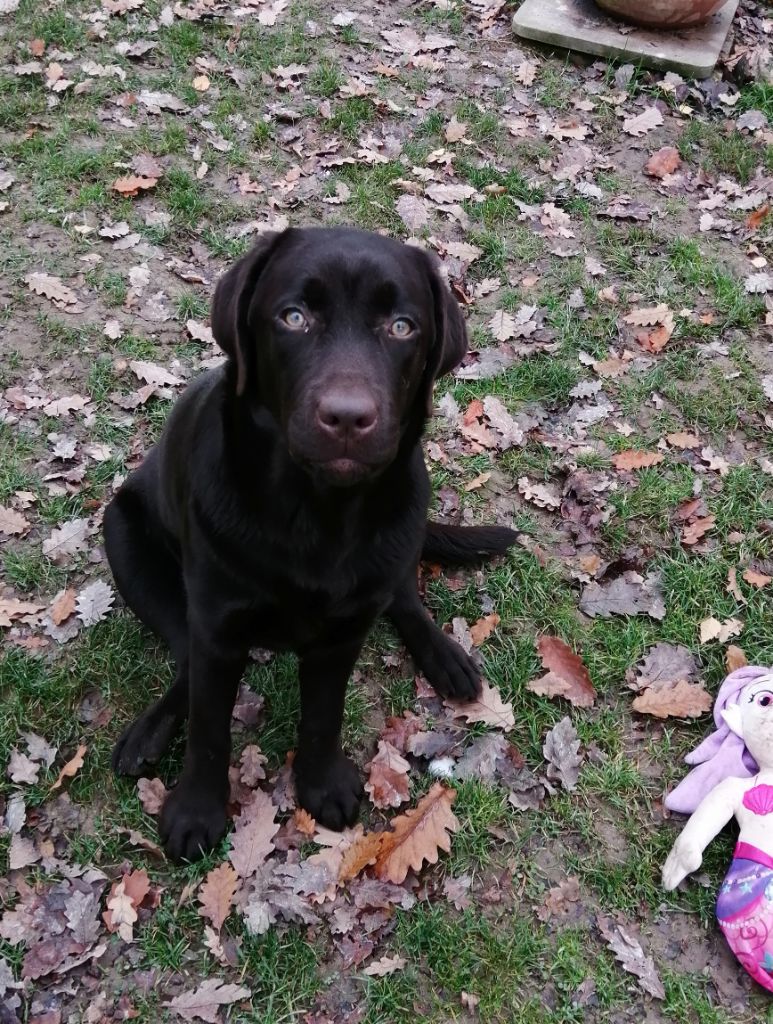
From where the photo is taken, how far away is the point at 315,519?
6.90 feet

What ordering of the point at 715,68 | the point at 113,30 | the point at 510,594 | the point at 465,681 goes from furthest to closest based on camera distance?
the point at 715,68 < the point at 113,30 < the point at 510,594 < the point at 465,681

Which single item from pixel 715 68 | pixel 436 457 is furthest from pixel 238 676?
pixel 715 68

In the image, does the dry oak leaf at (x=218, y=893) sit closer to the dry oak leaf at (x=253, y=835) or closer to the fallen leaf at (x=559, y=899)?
the dry oak leaf at (x=253, y=835)

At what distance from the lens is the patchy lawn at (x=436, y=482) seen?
2.40m

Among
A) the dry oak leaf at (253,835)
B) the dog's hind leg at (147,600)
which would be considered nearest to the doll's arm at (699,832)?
the dry oak leaf at (253,835)

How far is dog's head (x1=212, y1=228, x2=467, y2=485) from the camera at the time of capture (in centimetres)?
186

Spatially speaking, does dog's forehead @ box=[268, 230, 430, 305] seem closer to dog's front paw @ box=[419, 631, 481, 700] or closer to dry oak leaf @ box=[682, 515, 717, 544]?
dog's front paw @ box=[419, 631, 481, 700]

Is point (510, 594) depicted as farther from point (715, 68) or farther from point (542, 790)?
point (715, 68)

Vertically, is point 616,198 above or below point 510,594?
above

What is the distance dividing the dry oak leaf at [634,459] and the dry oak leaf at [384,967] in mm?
2211

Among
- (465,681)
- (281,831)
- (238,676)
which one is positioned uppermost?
(238,676)

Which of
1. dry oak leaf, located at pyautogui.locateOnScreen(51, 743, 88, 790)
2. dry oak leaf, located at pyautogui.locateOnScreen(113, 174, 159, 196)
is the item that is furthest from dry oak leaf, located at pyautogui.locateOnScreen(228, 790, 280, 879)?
dry oak leaf, located at pyautogui.locateOnScreen(113, 174, 159, 196)

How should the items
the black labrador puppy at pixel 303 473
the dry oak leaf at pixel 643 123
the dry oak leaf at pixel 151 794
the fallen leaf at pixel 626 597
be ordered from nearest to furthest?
the black labrador puppy at pixel 303 473 → the dry oak leaf at pixel 151 794 → the fallen leaf at pixel 626 597 → the dry oak leaf at pixel 643 123

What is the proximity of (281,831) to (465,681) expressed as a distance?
77 centimetres
